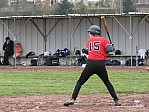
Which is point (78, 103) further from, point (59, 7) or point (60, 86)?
point (59, 7)

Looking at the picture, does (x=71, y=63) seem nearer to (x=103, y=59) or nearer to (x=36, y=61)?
(x=36, y=61)

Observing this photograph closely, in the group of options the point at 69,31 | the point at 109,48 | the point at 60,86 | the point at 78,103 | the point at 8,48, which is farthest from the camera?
the point at 69,31

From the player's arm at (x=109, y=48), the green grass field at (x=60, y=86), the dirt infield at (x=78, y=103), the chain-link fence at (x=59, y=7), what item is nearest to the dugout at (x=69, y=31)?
the chain-link fence at (x=59, y=7)

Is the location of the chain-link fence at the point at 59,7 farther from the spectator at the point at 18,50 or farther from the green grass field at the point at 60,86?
the green grass field at the point at 60,86

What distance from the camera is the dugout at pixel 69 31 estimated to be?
31344 millimetres

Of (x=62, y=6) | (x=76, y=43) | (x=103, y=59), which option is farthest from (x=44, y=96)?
(x=76, y=43)

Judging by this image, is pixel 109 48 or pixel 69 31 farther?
pixel 69 31

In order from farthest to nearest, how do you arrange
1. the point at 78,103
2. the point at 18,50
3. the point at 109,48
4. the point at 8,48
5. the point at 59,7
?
the point at 18,50 < the point at 8,48 < the point at 59,7 < the point at 78,103 < the point at 109,48

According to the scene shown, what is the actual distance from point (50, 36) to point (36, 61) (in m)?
2.06

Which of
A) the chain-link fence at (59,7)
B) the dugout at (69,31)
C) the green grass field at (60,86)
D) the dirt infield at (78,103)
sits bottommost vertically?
the green grass field at (60,86)

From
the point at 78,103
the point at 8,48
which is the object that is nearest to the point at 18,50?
the point at 8,48

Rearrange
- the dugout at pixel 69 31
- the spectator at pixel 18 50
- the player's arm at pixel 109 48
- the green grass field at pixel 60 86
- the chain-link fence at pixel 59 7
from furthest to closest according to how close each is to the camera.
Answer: the spectator at pixel 18 50
the dugout at pixel 69 31
the chain-link fence at pixel 59 7
the green grass field at pixel 60 86
the player's arm at pixel 109 48

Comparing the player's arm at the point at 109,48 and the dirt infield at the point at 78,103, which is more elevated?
the player's arm at the point at 109,48

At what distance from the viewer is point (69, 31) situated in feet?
108
